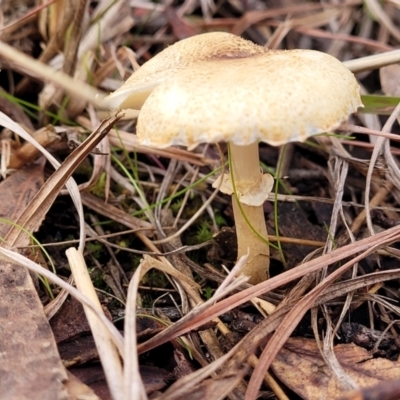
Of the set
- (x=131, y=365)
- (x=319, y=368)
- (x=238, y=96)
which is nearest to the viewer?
(x=131, y=365)

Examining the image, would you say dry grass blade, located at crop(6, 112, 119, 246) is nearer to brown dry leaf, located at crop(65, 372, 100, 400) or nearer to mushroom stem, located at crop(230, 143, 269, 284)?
mushroom stem, located at crop(230, 143, 269, 284)

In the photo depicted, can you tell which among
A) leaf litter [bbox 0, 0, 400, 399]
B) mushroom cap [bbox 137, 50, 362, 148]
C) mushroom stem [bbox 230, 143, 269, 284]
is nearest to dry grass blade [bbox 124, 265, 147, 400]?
leaf litter [bbox 0, 0, 400, 399]

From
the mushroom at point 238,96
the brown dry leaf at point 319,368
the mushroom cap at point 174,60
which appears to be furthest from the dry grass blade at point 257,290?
the mushroom cap at point 174,60

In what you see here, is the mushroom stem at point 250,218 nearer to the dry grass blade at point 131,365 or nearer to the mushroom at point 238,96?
the mushroom at point 238,96

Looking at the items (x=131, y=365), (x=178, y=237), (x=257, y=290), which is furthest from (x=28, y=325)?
(x=178, y=237)

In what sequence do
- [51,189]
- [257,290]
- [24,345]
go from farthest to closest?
1. [51,189]
2. [257,290]
3. [24,345]

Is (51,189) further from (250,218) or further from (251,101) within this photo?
(251,101)
